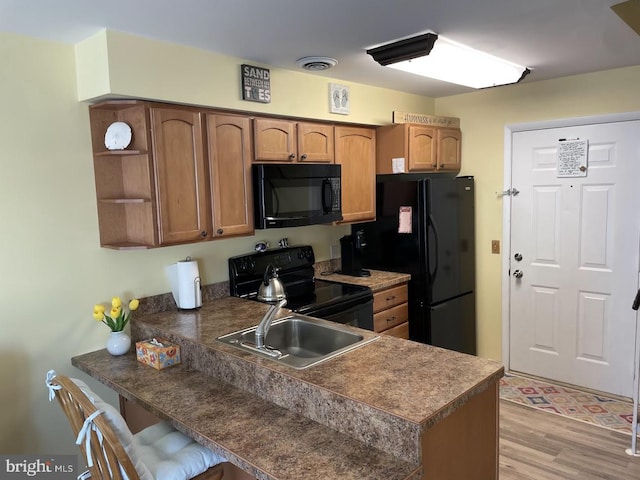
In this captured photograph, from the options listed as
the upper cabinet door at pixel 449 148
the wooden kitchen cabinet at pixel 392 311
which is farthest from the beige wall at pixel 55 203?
the upper cabinet door at pixel 449 148

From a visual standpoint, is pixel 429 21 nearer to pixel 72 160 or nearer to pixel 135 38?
pixel 135 38

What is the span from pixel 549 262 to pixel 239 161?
2566 millimetres

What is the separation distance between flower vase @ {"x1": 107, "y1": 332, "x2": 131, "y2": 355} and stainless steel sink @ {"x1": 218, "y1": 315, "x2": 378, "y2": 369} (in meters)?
0.60

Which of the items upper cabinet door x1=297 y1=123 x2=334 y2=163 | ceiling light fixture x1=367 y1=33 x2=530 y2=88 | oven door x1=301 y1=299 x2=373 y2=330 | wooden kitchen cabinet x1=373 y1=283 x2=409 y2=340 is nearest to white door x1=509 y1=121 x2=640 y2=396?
ceiling light fixture x1=367 y1=33 x2=530 y2=88

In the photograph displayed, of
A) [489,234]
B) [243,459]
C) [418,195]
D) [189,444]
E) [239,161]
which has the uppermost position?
[239,161]

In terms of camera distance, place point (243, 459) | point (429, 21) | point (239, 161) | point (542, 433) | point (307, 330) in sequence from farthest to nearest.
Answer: point (542, 433)
point (239, 161)
point (307, 330)
point (429, 21)
point (243, 459)

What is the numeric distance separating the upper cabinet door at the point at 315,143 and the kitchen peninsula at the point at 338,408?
1.42 metres

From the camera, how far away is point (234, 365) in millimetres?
1948

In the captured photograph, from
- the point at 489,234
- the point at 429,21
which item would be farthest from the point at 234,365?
the point at 489,234

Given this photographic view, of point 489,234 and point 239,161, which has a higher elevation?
point 239,161

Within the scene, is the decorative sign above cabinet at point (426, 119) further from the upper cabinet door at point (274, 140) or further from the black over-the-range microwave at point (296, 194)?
the upper cabinet door at point (274, 140)

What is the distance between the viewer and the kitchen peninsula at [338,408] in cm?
142

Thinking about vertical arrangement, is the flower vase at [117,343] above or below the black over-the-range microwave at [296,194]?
below

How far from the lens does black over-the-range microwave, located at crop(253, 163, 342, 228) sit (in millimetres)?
2824
